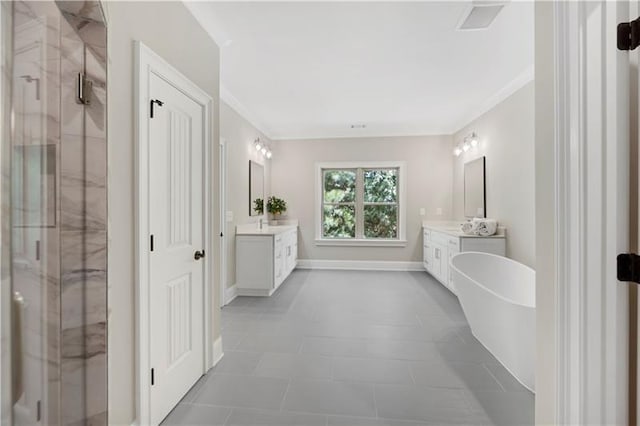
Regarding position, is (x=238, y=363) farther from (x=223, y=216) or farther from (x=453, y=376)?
(x=223, y=216)

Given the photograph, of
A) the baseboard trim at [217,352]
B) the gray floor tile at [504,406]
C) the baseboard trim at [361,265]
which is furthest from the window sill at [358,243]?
the gray floor tile at [504,406]

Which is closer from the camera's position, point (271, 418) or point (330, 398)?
point (271, 418)

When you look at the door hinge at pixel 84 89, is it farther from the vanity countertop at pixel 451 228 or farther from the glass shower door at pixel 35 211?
the vanity countertop at pixel 451 228

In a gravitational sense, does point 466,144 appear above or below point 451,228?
above

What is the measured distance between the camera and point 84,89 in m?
1.19

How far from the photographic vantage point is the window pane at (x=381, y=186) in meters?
5.99

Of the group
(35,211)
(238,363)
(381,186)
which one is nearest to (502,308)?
(238,363)

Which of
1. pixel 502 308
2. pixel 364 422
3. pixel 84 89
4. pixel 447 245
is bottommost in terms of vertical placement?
pixel 364 422

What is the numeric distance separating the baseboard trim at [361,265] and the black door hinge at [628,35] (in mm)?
5157

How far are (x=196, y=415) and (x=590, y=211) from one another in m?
2.14

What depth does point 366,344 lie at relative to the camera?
105 inches

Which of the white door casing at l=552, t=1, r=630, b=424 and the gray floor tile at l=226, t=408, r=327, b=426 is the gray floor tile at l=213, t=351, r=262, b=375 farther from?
the white door casing at l=552, t=1, r=630, b=424

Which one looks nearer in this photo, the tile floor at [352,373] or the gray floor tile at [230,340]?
the tile floor at [352,373]

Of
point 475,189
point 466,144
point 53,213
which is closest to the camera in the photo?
point 53,213
